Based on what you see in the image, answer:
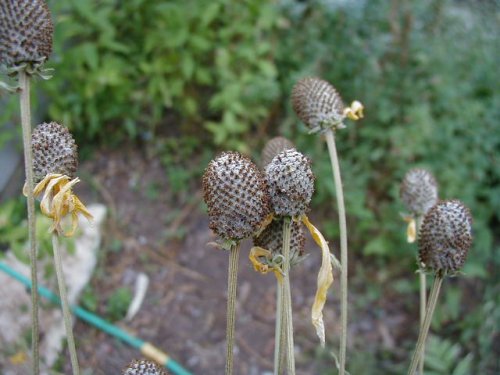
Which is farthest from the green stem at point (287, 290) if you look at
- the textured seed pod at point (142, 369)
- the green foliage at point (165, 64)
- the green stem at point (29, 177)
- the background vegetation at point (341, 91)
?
the green foliage at point (165, 64)

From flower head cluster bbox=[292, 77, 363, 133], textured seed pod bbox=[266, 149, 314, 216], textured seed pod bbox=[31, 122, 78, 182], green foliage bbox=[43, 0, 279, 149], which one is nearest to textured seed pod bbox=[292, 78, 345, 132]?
flower head cluster bbox=[292, 77, 363, 133]

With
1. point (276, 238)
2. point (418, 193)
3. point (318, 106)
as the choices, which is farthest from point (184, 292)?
point (276, 238)

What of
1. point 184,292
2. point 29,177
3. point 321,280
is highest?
point 29,177

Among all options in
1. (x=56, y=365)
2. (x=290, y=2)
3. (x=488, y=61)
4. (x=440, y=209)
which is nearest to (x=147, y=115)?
(x=290, y=2)

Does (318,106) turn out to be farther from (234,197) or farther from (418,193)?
(234,197)

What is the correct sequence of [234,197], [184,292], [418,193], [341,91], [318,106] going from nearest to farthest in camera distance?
[234,197], [318,106], [418,193], [184,292], [341,91]

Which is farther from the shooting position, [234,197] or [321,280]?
[321,280]

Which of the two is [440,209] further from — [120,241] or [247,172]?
[120,241]
